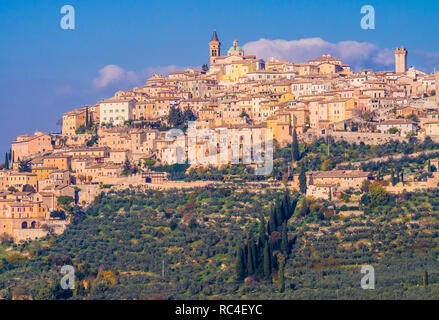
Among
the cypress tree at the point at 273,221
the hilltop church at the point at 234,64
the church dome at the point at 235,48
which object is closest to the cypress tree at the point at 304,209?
the cypress tree at the point at 273,221

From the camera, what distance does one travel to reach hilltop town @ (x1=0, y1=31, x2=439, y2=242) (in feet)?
156

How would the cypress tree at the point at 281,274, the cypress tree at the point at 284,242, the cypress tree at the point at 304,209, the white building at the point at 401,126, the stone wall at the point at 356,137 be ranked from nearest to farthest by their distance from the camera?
the cypress tree at the point at 281,274, the cypress tree at the point at 284,242, the cypress tree at the point at 304,209, the stone wall at the point at 356,137, the white building at the point at 401,126

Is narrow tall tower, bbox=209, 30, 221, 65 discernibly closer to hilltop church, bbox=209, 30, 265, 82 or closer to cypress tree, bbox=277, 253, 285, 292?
hilltop church, bbox=209, 30, 265, 82

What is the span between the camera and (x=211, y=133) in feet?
171

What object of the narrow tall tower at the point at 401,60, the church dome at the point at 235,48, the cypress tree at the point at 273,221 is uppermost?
the church dome at the point at 235,48

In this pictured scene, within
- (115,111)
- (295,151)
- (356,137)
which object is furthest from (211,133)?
(115,111)

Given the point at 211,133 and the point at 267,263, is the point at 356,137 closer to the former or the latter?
the point at 211,133

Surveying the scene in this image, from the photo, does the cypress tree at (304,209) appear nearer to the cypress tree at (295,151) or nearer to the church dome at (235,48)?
the cypress tree at (295,151)

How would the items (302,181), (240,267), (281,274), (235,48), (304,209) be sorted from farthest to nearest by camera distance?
(235,48)
(302,181)
(304,209)
(240,267)
(281,274)

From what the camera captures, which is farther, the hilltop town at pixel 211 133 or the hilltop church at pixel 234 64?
the hilltop church at pixel 234 64

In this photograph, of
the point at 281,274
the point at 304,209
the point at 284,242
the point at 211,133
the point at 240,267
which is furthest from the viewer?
the point at 211,133

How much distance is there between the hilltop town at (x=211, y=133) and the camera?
47.5m

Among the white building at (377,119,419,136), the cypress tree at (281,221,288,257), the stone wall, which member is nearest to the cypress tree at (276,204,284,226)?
the cypress tree at (281,221,288,257)
